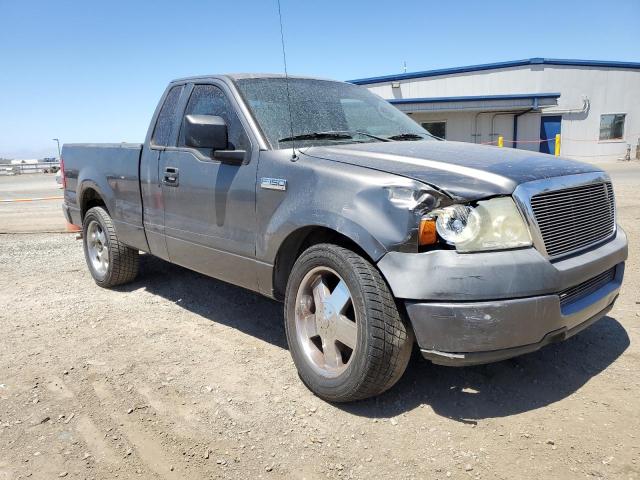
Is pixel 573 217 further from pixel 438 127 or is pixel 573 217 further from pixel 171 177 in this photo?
pixel 438 127

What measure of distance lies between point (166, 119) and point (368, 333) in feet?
9.58

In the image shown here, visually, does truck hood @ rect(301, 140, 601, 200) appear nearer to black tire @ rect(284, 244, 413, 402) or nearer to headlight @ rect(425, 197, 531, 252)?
headlight @ rect(425, 197, 531, 252)

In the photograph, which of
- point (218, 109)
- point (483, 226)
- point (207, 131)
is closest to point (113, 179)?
point (218, 109)

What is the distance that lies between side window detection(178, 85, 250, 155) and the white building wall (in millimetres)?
22640

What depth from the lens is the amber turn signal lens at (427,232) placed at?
98.1 inches

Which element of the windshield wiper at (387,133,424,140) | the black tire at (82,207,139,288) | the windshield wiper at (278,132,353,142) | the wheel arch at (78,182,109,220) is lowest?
the black tire at (82,207,139,288)

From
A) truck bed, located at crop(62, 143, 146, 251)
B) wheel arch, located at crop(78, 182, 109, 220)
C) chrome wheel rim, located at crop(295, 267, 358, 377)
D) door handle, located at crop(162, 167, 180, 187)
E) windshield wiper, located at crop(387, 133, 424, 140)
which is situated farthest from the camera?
wheel arch, located at crop(78, 182, 109, 220)

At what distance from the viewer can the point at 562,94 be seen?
87.5ft

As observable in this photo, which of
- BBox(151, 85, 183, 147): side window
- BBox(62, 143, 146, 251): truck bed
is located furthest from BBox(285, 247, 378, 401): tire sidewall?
BBox(62, 143, 146, 251): truck bed

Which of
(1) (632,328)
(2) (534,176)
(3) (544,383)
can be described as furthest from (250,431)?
(1) (632,328)

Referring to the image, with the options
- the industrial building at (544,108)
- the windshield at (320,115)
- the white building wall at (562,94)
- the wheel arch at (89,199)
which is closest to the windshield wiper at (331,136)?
the windshield at (320,115)

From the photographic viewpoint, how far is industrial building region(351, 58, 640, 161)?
26062 mm

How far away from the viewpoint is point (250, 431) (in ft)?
9.11

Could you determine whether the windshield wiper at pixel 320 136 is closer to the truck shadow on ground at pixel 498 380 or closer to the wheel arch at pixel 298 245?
the wheel arch at pixel 298 245
